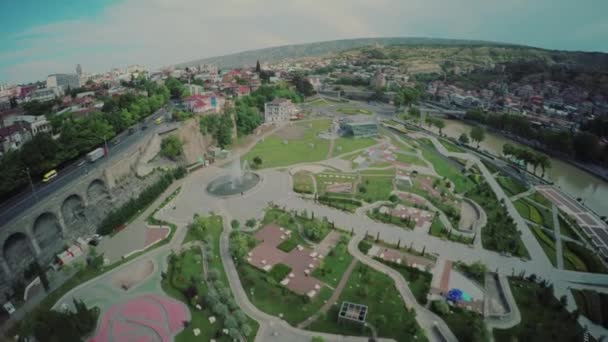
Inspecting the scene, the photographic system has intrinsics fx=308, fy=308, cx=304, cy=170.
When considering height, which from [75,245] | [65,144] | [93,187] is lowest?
[75,245]

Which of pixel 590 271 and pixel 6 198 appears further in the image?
pixel 6 198

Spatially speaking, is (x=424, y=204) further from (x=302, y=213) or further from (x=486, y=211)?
(x=302, y=213)

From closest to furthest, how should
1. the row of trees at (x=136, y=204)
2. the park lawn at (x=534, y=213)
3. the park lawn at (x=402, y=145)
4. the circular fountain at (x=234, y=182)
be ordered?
the row of trees at (x=136, y=204) < the park lawn at (x=534, y=213) < the circular fountain at (x=234, y=182) < the park lawn at (x=402, y=145)

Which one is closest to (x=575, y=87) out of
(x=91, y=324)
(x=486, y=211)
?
(x=486, y=211)

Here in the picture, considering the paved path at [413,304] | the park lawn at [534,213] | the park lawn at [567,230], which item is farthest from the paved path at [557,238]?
the paved path at [413,304]

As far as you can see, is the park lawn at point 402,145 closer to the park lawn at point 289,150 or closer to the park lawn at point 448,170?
the park lawn at point 448,170

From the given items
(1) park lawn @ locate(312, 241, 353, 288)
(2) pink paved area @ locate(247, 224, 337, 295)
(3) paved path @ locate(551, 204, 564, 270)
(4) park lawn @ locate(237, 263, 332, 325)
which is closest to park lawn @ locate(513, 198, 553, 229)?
(3) paved path @ locate(551, 204, 564, 270)
